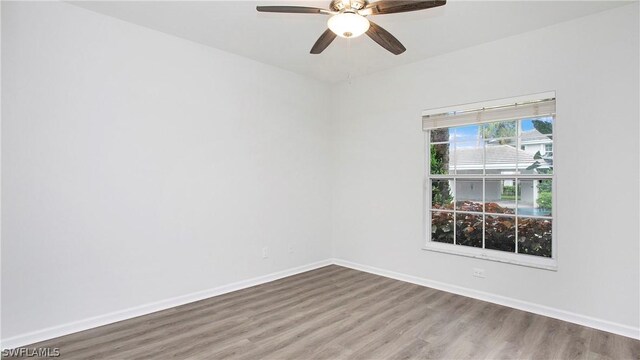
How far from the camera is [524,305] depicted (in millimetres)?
3219

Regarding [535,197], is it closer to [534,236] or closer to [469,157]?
[534,236]

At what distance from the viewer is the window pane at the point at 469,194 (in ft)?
12.1

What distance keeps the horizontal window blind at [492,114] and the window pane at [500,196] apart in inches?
26.3

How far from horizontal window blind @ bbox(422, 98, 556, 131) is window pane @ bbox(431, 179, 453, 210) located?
67cm

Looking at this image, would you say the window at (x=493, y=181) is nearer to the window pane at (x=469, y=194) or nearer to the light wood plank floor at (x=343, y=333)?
the window pane at (x=469, y=194)

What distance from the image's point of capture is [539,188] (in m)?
3.26

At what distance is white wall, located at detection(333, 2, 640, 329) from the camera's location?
2.73 m

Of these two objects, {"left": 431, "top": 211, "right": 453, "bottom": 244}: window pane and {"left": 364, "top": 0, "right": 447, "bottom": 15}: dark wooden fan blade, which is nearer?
{"left": 364, "top": 0, "right": 447, "bottom": 15}: dark wooden fan blade

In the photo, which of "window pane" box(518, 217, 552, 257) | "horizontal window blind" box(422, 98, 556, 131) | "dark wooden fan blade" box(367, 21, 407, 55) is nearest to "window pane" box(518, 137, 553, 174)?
"horizontal window blind" box(422, 98, 556, 131)

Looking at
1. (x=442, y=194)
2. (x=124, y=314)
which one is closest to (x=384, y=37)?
(x=442, y=194)

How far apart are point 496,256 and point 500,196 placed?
2.08 ft

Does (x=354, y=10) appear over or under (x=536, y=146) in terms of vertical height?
over

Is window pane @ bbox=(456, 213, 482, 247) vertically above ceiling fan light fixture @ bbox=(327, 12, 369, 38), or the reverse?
ceiling fan light fixture @ bbox=(327, 12, 369, 38)

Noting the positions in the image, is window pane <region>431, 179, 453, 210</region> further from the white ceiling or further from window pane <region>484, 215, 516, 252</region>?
the white ceiling
